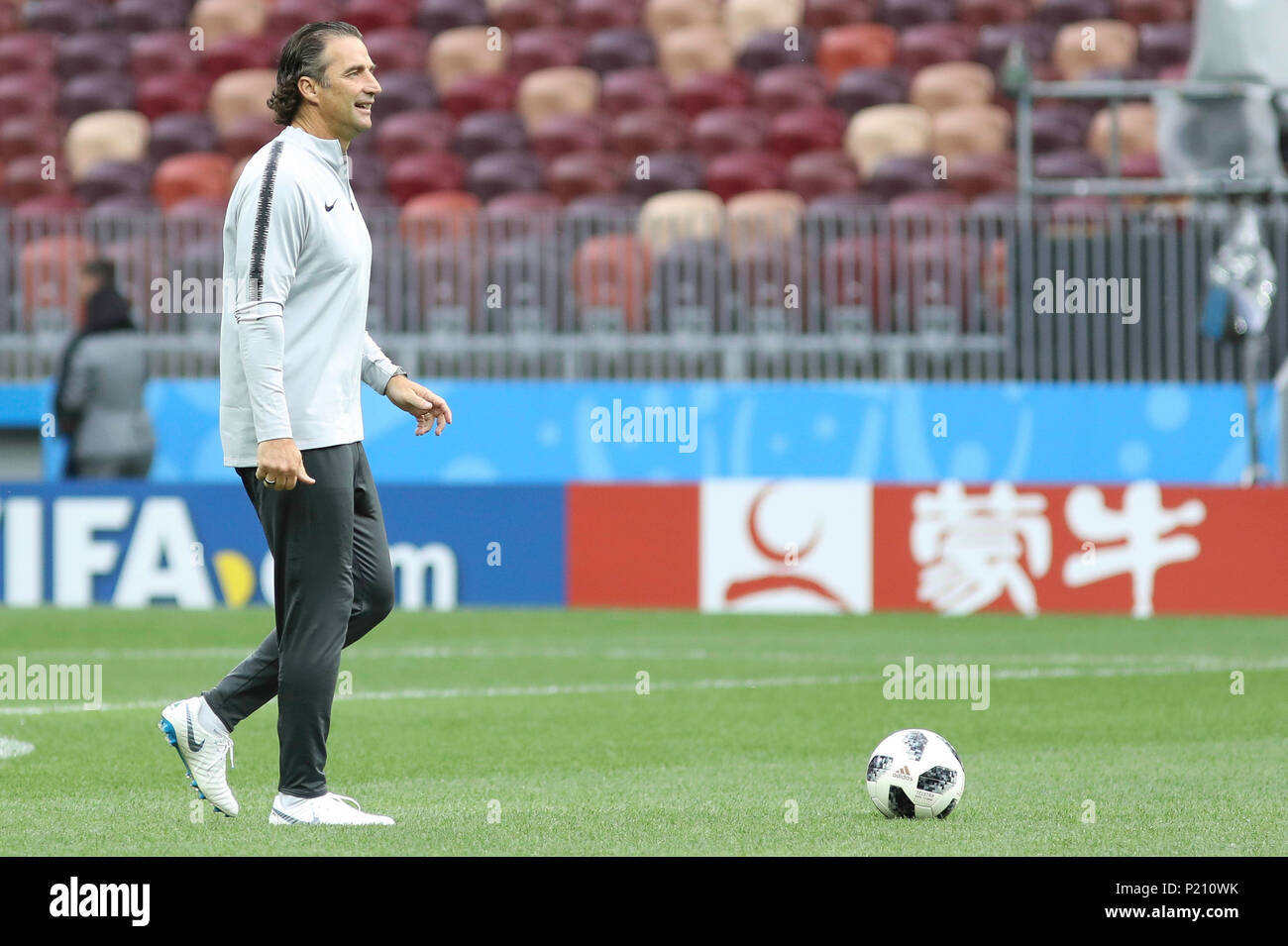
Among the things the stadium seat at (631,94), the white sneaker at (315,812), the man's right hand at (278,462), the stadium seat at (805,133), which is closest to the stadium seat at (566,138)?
the stadium seat at (631,94)

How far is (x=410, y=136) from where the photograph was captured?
1998cm

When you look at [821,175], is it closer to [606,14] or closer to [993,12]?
[993,12]

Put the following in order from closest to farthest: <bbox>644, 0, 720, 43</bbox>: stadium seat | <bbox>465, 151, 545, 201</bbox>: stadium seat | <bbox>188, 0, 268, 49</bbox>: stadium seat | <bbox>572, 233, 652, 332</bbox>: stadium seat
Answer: <bbox>572, 233, 652, 332</bbox>: stadium seat
<bbox>465, 151, 545, 201</bbox>: stadium seat
<bbox>644, 0, 720, 43</bbox>: stadium seat
<bbox>188, 0, 268, 49</bbox>: stadium seat

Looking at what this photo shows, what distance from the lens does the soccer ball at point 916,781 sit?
5668 mm

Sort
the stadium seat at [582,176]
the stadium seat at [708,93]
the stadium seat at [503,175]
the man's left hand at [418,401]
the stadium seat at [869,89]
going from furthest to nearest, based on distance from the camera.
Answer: the stadium seat at [708,93]
the stadium seat at [869,89]
the stadium seat at [503,175]
the stadium seat at [582,176]
the man's left hand at [418,401]

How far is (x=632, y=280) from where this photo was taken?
50.6ft

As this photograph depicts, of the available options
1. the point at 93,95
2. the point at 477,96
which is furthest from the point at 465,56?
the point at 93,95

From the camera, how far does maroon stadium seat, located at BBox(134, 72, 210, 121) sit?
21.0 meters

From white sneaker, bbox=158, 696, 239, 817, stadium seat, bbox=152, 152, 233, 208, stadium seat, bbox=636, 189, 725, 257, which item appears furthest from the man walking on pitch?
stadium seat, bbox=152, 152, 233, 208

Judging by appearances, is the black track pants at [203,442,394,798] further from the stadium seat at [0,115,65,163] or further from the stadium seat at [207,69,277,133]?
the stadium seat at [0,115,65,163]

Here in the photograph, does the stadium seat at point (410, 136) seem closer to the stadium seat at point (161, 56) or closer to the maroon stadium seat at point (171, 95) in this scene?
the maroon stadium seat at point (171, 95)

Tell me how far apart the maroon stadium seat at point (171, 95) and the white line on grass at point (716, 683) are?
13050 millimetres

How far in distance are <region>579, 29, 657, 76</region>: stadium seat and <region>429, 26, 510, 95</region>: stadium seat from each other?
3.15ft

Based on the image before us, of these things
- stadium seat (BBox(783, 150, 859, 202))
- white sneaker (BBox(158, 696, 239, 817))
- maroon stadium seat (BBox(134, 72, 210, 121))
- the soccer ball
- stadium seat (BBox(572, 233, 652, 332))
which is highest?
maroon stadium seat (BBox(134, 72, 210, 121))
